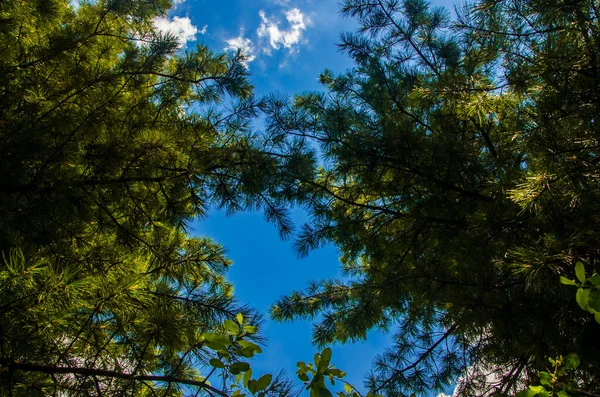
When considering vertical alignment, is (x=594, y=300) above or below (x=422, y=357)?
below

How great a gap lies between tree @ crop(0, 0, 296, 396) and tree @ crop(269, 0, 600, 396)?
728 mm

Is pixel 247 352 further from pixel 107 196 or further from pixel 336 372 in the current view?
pixel 107 196

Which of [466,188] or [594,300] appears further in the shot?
[466,188]

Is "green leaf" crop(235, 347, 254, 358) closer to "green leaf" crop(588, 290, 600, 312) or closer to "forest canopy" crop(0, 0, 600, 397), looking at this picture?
"forest canopy" crop(0, 0, 600, 397)

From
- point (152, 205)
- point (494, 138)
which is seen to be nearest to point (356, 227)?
point (494, 138)

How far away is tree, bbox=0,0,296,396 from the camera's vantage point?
5.67 ft

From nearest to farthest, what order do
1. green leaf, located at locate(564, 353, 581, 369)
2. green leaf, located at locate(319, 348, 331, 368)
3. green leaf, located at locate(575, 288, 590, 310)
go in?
green leaf, located at locate(575, 288, 590, 310) → green leaf, located at locate(564, 353, 581, 369) → green leaf, located at locate(319, 348, 331, 368)

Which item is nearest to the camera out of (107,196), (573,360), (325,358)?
(573,360)

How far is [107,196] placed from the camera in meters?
2.77

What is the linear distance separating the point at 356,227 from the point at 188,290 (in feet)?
5.60

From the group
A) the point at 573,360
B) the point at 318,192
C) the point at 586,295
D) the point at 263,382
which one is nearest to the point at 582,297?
the point at 586,295

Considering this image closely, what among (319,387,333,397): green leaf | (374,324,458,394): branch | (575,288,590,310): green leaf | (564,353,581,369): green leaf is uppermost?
(374,324,458,394): branch

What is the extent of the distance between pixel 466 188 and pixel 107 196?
2861 mm

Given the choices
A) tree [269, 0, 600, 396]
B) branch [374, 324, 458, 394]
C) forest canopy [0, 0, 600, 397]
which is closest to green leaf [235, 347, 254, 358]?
forest canopy [0, 0, 600, 397]
